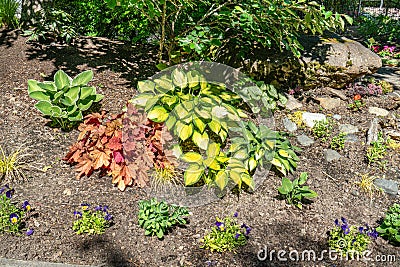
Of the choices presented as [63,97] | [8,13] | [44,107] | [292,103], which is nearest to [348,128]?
[292,103]

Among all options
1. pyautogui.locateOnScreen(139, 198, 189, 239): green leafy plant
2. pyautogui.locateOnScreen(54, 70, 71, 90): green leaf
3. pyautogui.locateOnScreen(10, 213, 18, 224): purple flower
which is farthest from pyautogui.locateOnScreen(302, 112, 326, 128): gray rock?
pyautogui.locateOnScreen(10, 213, 18, 224): purple flower

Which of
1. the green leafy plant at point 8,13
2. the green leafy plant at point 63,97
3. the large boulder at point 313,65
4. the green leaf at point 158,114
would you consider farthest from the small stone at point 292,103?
the green leafy plant at point 8,13

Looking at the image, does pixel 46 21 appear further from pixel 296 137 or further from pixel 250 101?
pixel 296 137

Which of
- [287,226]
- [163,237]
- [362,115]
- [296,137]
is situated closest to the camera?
[163,237]

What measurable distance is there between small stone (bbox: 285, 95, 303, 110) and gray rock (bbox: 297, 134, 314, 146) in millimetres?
572

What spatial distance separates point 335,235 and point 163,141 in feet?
5.43

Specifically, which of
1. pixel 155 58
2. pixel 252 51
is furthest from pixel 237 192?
pixel 155 58

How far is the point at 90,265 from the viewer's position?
2.69m

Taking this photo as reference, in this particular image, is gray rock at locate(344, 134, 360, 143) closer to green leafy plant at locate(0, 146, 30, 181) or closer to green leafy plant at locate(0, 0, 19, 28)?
green leafy plant at locate(0, 146, 30, 181)

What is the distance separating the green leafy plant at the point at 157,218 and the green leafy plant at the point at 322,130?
2.00 metres

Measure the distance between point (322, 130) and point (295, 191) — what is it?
120 cm

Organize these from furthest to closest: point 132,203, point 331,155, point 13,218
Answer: point 331,155 < point 132,203 < point 13,218

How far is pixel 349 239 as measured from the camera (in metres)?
2.97

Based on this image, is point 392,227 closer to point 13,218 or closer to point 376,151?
point 376,151
